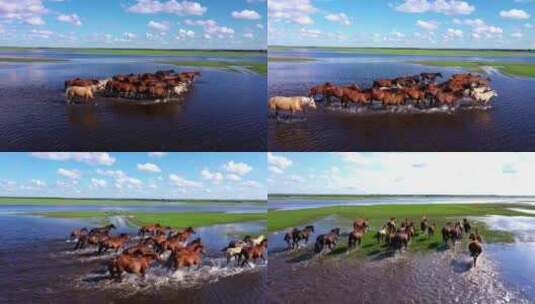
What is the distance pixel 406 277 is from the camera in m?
9.37

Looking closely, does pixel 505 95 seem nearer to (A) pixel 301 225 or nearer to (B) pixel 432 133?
(B) pixel 432 133

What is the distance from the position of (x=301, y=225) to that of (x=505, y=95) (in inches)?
281

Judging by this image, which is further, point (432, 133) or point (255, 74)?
point (255, 74)

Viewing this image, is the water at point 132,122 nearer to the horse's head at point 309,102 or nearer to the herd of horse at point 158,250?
the horse's head at point 309,102

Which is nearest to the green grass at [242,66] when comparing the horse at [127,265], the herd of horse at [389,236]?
the herd of horse at [389,236]

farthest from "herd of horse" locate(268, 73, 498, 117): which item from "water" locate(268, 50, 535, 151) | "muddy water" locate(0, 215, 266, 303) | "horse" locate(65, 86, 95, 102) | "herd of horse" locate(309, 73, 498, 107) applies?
"horse" locate(65, 86, 95, 102)

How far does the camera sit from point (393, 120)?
37.0ft

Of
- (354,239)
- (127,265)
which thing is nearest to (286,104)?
(354,239)

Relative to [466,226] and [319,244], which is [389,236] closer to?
[319,244]

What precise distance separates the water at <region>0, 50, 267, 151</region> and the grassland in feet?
9.08

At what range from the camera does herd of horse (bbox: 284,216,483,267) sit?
10492 millimetres

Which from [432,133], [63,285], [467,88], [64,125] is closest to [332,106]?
[432,133]

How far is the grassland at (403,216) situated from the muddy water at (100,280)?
194cm

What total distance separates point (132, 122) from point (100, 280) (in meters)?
3.59
